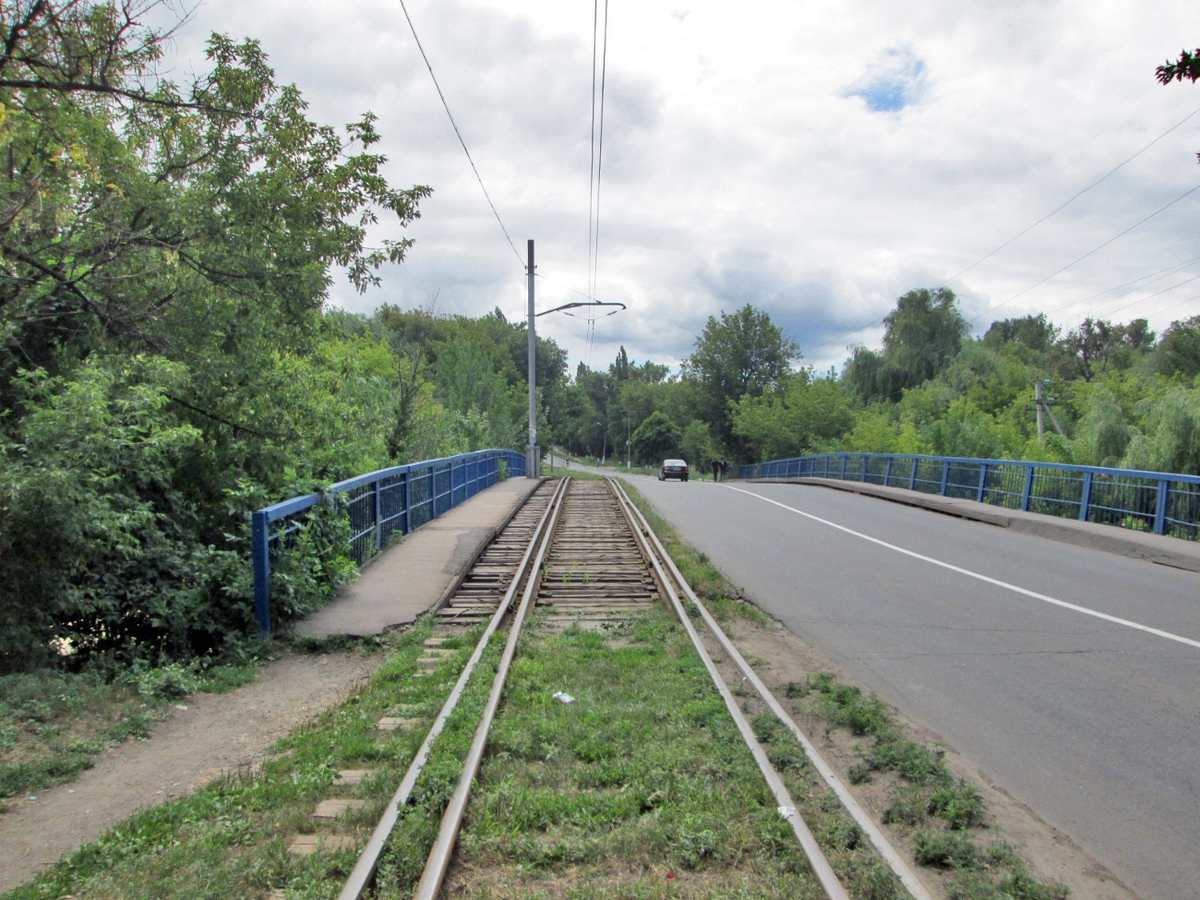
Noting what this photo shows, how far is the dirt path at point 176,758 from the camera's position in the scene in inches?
160

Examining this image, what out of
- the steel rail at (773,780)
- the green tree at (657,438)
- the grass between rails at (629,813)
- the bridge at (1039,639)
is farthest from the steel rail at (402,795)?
the green tree at (657,438)

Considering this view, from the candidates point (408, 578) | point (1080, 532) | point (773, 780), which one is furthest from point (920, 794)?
point (1080, 532)

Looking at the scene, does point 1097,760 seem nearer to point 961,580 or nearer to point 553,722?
point 553,722

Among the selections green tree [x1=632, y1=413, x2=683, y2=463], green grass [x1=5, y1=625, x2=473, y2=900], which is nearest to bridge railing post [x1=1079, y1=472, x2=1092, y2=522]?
green grass [x1=5, y1=625, x2=473, y2=900]

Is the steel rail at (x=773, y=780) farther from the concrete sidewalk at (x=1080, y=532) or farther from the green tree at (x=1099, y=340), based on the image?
the green tree at (x=1099, y=340)

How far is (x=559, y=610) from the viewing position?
909cm

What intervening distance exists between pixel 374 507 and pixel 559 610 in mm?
4195

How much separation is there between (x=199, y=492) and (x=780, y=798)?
7.14m

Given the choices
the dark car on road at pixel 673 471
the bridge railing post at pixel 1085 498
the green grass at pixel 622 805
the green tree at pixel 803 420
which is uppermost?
the green tree at pixel 803 420

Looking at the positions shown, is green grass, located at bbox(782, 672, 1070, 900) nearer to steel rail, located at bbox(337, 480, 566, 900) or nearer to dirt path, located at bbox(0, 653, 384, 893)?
steel rail, located at bbox(337, 480, 566, 900)

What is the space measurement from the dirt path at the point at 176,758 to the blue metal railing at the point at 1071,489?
13.4 meters

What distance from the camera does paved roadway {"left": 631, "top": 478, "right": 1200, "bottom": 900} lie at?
430 centimetres

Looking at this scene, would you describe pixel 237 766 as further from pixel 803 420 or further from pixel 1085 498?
pixel 803 420

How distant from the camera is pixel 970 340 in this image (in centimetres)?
6075
